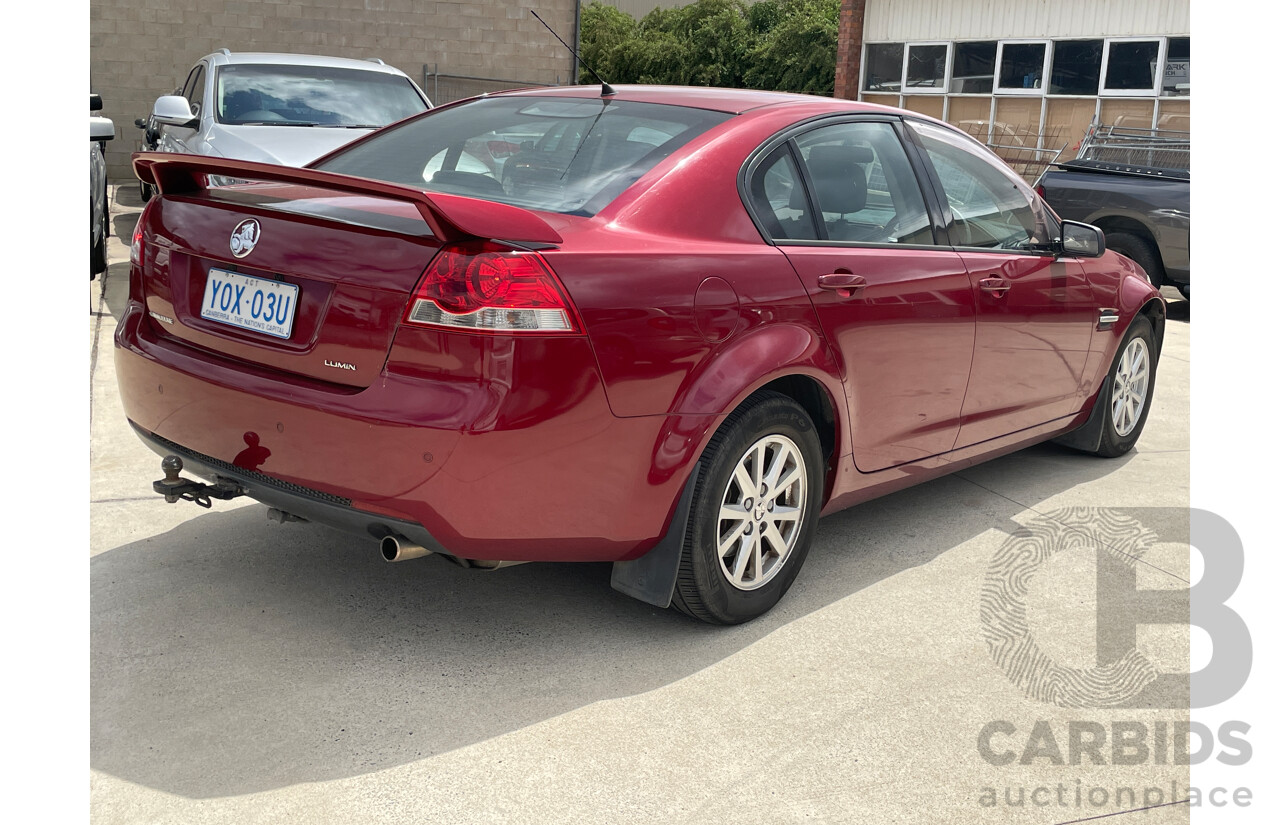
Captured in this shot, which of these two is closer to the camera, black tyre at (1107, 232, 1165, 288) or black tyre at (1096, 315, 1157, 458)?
black tyre at (1096, 315, 1157, 458)

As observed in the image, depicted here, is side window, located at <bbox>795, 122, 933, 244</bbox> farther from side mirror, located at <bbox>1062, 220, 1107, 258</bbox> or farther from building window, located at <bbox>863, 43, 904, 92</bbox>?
building window, located at <bbox>863, 43, 904, 92</bbox>

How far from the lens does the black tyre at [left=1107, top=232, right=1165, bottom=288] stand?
1058 centimetres

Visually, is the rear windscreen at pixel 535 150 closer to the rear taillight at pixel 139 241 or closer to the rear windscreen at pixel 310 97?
the rear taillight at pixel 139 241

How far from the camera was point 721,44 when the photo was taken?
40562mm

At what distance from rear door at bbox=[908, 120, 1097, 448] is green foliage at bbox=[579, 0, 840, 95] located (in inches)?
1186

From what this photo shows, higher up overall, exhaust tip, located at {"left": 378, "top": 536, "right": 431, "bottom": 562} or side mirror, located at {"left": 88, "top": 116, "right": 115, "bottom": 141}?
side mirror, located at {"left": 88, "top": 116, "right": 115, "bottom": 141}

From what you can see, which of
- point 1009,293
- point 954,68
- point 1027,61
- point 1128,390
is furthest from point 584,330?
point 954,68

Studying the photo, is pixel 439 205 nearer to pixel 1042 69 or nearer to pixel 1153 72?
pixel 1153 72

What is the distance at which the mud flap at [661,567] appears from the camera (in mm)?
3219

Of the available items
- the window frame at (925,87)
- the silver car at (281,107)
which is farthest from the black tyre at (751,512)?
the window frame at (925,87)

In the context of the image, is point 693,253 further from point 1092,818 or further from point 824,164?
point 1092,818

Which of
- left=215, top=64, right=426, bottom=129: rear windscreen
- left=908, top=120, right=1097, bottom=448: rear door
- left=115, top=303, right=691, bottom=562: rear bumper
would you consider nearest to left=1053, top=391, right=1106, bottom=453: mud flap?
left=908, top=120, right=1097, bottom=448: rear door

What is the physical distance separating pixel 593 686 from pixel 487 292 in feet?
3.55

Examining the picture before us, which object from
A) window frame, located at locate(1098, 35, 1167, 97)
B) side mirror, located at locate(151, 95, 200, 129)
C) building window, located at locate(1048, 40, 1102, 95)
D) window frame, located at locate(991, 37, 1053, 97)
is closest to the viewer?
side mirror, located at locate(151, 95, 200, 129)
